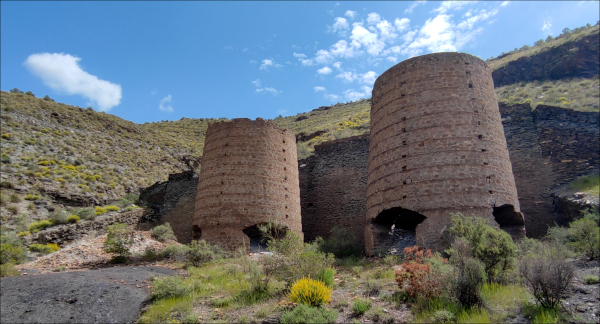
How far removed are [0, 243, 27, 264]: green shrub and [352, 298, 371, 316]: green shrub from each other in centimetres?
1268

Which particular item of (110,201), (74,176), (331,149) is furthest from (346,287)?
(74,176)

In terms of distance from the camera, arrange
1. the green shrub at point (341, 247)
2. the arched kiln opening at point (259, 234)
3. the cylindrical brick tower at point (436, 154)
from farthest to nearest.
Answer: the green shrub at point (341, 247) < the arched kiln opening at point (259, 234) < the cylindrical brick tower at point (436, 154)

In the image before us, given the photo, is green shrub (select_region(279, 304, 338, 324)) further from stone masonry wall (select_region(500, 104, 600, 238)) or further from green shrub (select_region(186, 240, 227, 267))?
stone masonry wall (select_region(500, 104, 600, 238))

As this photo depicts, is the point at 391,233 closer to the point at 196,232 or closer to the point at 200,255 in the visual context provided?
the point at 200,255

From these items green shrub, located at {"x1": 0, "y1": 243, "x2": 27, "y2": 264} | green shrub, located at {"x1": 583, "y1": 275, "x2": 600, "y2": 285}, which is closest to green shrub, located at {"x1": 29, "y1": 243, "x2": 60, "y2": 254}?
green shrub, located at {"x1": 0, "y1": 243, "x2": 27, "y2": 264}

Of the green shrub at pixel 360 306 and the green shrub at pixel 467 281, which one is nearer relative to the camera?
the green shrub at pixel 467 281

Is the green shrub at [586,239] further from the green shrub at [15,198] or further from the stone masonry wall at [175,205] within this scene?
the green shrub at [15,198]

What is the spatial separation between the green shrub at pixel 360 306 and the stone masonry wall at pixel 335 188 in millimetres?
9311

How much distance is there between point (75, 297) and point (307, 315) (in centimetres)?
551

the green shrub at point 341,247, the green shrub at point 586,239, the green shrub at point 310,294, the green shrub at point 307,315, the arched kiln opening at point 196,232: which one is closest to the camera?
the green shrub at point 307,315

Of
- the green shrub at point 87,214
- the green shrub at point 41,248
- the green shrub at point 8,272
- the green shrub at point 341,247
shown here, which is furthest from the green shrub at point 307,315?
the green shrub at point 87,214

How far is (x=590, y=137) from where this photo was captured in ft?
52.4

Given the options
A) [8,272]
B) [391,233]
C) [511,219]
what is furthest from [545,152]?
[8,272]

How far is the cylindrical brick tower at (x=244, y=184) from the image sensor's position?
12875 mm
